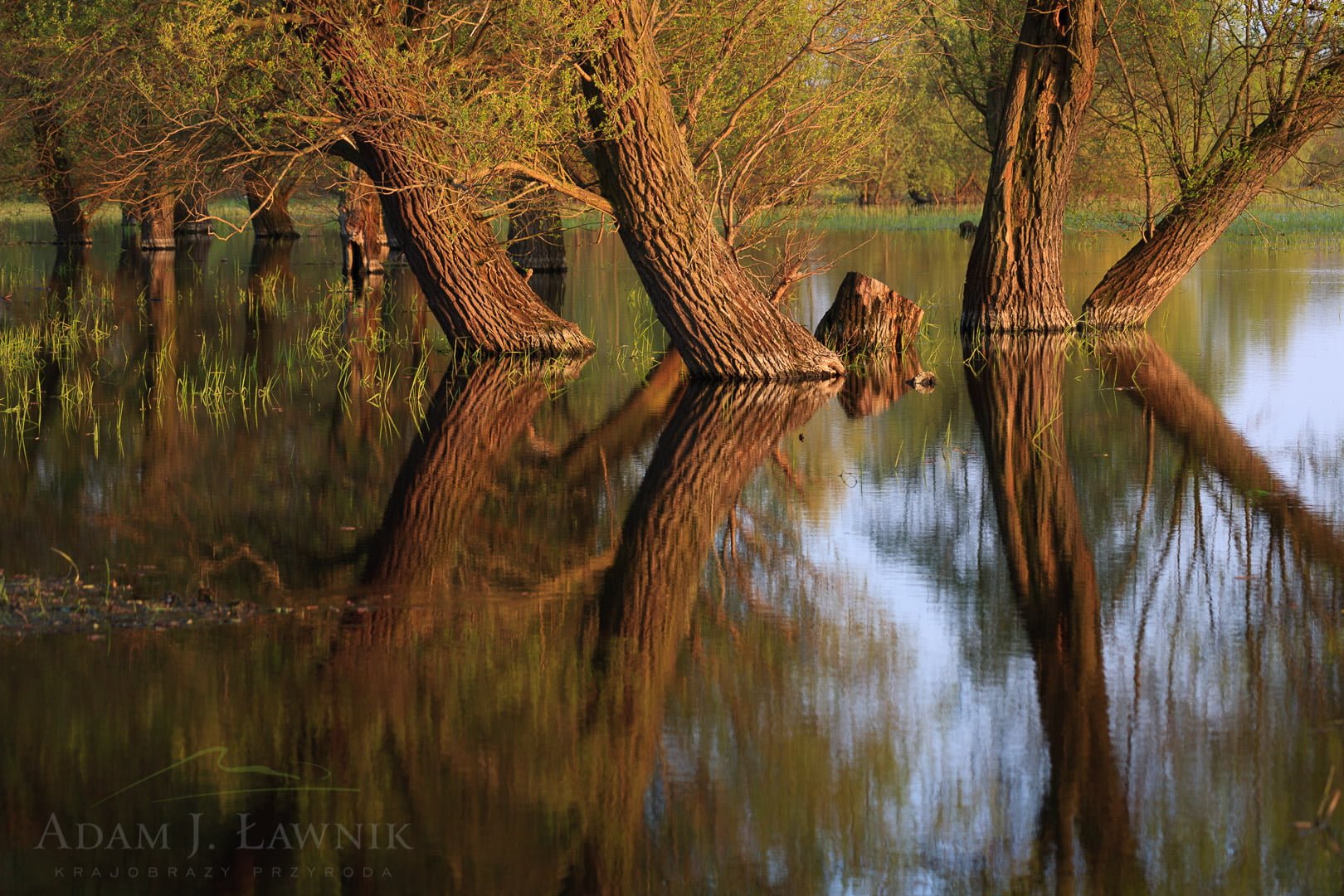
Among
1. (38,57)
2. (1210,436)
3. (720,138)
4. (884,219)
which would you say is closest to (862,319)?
(720,138)

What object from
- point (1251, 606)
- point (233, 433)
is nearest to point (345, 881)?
point (1251, 606)

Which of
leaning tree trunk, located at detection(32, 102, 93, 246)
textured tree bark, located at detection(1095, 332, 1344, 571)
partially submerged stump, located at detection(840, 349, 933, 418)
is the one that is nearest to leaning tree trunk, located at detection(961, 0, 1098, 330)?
textured tree bark, located at detection(1095, 332, 1344, 571)

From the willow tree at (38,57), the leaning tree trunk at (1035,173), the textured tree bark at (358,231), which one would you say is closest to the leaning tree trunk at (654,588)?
the leaning tree trunk at (1035,173)

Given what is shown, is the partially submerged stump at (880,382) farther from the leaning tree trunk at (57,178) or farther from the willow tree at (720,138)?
the leaning tree trunk at (57,178)

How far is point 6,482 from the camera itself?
9.41 m

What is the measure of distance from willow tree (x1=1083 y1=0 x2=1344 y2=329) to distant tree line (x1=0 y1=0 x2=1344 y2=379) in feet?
0.13

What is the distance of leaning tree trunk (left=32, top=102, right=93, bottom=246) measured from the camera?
808 inches

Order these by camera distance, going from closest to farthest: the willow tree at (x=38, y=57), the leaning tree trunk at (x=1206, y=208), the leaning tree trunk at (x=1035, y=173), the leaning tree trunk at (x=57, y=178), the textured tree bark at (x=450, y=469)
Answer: the textured tree bark at (x=450, y=469)
the willow tree at (x=38, y=57)
the leaning tree trunk at (x=1206, y=208)
the leaning tree trunk at (x=1035, y=173)
the leaning tree trunk at (x=57, y=178)

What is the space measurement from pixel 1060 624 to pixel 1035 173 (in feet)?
43.9

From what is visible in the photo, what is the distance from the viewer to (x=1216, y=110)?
2139cm

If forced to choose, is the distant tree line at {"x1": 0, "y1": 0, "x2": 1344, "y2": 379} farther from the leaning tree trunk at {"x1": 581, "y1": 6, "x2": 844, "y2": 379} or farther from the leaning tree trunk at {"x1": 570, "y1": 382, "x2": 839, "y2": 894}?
the leaning tree trunk at {"x1": 570, "y1": 382, "x2": 839, "y2": 894}

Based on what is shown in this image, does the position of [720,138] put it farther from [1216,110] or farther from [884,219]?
[884,219]

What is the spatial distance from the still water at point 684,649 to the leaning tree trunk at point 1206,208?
213 inches

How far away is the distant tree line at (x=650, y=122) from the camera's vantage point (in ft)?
44.8
